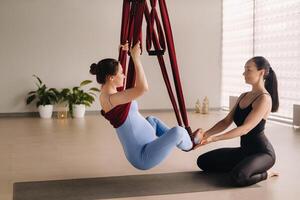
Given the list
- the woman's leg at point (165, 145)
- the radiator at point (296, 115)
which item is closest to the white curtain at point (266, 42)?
the radiator at point (296, 115)

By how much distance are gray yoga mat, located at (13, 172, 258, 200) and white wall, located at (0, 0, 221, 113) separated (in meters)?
5.53

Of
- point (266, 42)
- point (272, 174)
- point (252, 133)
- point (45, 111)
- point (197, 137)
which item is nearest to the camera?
point (197, 137)

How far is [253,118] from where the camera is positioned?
350 cm

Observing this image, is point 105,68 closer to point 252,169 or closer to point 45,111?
point 252,169

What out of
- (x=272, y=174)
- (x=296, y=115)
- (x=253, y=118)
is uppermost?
(x=253, y=118)

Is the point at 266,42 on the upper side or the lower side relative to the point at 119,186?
upper

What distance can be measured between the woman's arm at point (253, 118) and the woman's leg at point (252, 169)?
0.87ft

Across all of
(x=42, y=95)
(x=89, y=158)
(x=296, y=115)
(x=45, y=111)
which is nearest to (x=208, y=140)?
(x=89, y=158)

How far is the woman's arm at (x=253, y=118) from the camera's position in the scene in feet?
11.3

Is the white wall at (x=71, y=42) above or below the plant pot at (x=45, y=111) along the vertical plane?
above

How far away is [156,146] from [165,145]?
0.08 metres

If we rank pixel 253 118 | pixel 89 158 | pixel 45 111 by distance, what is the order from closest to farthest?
pixel 253 118, pixel 89 158, pixel 45 111

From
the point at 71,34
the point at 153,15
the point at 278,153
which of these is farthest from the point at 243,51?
the point at 153,15

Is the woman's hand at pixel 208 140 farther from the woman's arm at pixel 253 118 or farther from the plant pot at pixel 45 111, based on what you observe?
the plant pot at pixel 45 111
